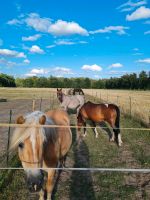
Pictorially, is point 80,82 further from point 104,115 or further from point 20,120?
point 20,120

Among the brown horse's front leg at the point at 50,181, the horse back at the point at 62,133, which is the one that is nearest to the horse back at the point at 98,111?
the horse back at the point at 62,133

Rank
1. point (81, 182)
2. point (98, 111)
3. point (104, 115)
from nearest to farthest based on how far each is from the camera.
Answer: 1. point (81, 182)
2. point (104, 115)
3. point (98, 111)

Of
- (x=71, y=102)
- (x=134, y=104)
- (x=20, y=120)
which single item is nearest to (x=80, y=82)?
(x=134, y=104)

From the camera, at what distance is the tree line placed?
9538cm

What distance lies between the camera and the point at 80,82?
126688mm

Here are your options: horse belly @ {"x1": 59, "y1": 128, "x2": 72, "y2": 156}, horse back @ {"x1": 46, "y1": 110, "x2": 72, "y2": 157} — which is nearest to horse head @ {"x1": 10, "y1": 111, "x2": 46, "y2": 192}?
horse back @ {"x1": 46, "y1": 110, "x2": 72, "y2": 157}

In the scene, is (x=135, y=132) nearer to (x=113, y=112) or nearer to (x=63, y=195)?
(x=113, y=112)

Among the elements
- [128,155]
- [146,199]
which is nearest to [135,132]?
[128,155]

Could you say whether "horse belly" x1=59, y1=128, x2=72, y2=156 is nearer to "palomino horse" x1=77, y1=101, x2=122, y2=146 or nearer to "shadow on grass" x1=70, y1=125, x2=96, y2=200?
"shadow on grass" x1=70, y1=125, x2=96, y2=200

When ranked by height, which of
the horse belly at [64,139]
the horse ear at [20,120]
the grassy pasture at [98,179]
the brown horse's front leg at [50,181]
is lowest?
the grassy pasture at [98,179]

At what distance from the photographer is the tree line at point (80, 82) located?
95375mm

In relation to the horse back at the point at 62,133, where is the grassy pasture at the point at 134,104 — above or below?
below

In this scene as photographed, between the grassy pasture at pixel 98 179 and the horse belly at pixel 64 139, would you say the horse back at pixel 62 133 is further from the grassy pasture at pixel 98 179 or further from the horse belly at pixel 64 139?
the grassy pasture at pixel 98 179

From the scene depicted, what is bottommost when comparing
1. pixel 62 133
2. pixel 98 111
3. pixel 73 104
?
pixel 73 104
